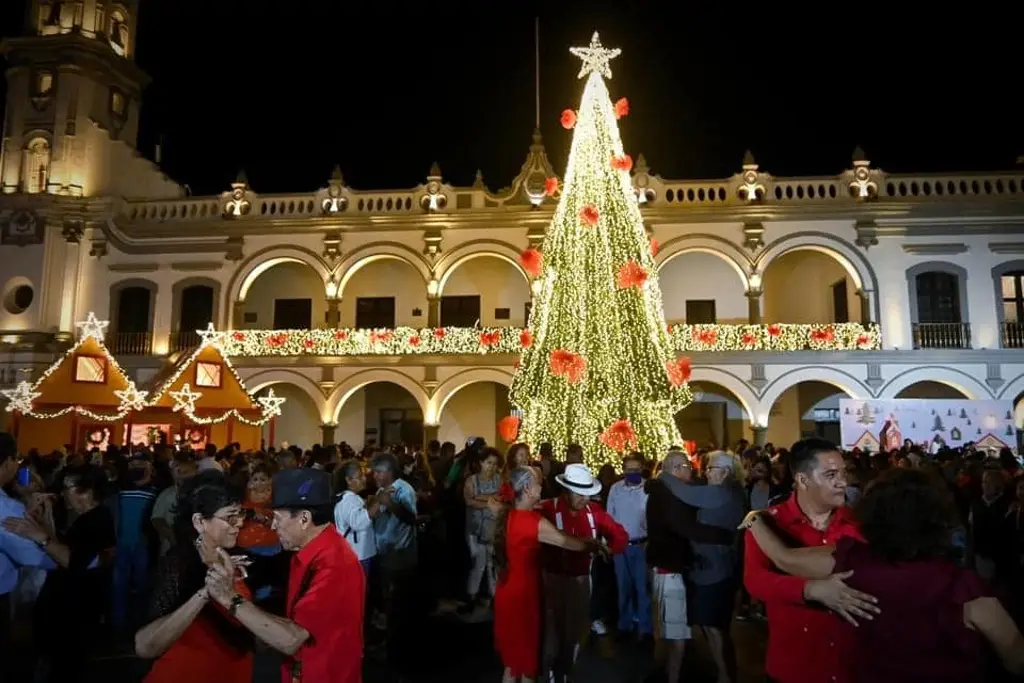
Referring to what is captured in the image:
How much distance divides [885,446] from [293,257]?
17.1 meters

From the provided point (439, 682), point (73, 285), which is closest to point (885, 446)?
point (439, 682)

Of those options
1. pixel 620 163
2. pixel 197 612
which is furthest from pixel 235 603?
pixel 620 163

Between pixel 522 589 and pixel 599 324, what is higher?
pixel 599 324

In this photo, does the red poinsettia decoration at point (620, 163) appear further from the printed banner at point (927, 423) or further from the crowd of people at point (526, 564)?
the printed banner at point (927, 423)

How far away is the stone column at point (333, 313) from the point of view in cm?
2220

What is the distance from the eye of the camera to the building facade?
803 inches

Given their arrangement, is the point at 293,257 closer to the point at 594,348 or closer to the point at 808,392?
the point at 594,348

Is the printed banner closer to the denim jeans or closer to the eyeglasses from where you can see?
the denim jeans

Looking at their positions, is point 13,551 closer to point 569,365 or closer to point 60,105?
point 569,365

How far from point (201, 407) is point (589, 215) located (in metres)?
12.6

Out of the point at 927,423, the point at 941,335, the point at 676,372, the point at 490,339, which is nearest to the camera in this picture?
the point at 676,372

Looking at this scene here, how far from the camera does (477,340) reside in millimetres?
21359

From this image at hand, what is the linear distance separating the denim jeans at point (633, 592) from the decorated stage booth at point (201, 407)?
14.0 meters

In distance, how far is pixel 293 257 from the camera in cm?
2259
